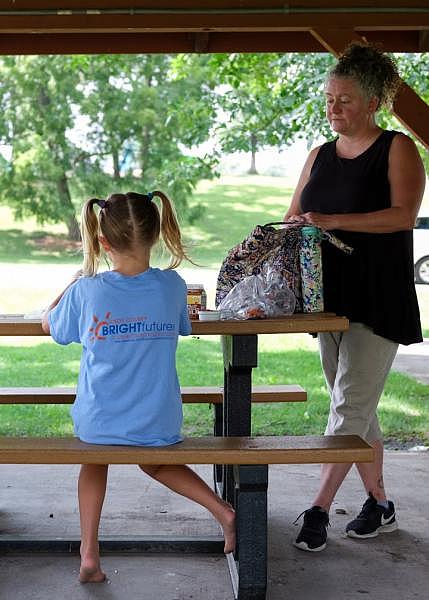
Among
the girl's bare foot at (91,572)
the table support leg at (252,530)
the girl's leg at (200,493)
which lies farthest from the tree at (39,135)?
the table support leg at (252,530)

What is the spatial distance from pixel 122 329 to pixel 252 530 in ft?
2.48

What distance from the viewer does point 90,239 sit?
3.46 m

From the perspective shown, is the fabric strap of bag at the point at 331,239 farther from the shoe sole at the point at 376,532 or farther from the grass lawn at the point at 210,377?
the shoe sole at the point at 376,532

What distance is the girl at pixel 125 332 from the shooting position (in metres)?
3.36

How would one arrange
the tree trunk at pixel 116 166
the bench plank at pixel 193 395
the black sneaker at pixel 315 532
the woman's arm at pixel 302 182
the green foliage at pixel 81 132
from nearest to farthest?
the black sneaker at pixel 315 532 → the woman's arm at pixel 302 182 → the bench plank at pixel 193 395 → the green foliage at pixel 81 132 → the tree trunk at pixel 116 166

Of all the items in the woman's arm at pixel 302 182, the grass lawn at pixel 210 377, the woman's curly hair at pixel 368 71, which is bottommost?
the grass lawn at pixel 210 377

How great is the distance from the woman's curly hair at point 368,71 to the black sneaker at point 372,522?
158cm

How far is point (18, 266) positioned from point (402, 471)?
19.4 metres

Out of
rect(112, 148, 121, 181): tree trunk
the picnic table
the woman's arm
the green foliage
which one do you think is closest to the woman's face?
the woman's arm

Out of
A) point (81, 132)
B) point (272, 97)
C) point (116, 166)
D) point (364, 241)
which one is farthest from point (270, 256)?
point (81, 132)

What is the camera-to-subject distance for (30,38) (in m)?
6.10

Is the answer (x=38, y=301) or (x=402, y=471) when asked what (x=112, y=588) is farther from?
(x=38, y=301)

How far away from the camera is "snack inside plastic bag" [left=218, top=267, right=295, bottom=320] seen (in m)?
3.67

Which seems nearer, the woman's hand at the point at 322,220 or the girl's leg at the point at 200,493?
the girl's leg at the point at 200,493
